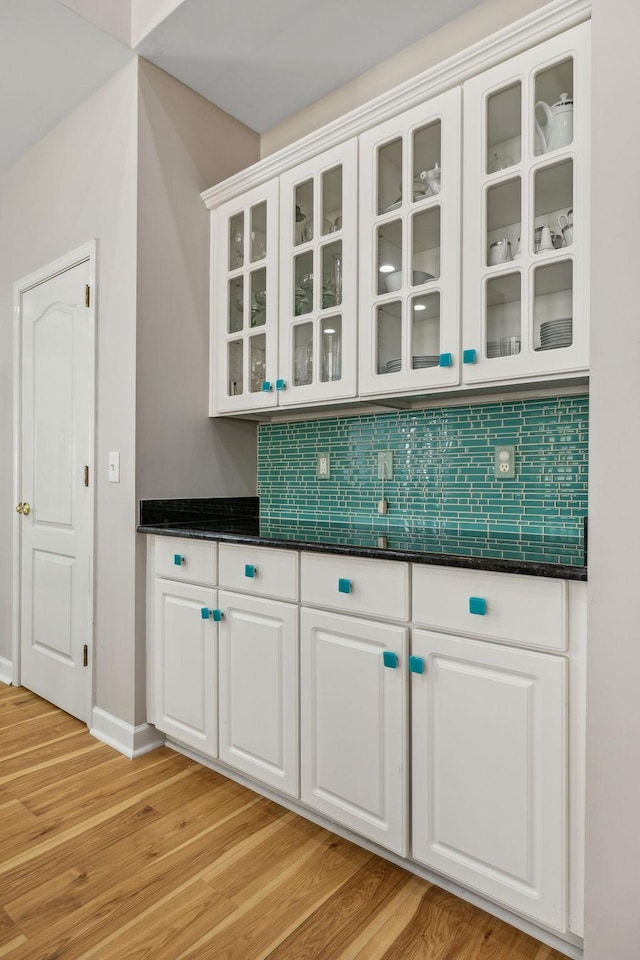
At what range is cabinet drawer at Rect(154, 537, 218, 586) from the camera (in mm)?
2068

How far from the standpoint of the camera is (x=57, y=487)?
2.75 m

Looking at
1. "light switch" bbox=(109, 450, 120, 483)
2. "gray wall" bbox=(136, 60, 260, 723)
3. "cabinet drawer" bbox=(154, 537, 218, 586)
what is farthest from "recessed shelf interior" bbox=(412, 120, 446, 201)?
"light switch" bbox=(109, 450, 120, 483)

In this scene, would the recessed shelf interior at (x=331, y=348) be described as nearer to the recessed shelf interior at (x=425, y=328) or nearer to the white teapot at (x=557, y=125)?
the recessed shelf interior at (x=425, y=328)

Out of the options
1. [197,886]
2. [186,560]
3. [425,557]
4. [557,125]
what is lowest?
[197,886]

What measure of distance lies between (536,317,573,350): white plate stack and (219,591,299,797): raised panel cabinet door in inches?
42.2

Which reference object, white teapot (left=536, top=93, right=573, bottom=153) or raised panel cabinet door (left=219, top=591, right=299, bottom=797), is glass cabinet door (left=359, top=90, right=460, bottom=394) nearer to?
white teapot (left=536, top=93, right=573, bottom=153)

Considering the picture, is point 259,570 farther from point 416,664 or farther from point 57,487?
point 57,487

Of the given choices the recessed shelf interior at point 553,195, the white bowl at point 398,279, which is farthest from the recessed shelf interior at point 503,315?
the white bowl at point 398,279

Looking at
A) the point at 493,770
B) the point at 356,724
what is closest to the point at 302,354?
the point at 356,724

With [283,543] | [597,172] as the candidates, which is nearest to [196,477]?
[283,543]

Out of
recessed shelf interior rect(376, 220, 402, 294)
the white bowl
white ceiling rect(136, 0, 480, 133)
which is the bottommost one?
the white bowl

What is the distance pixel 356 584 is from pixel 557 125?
1.39 m

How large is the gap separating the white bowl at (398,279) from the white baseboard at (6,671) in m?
2.72

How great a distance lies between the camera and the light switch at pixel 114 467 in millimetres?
2369
